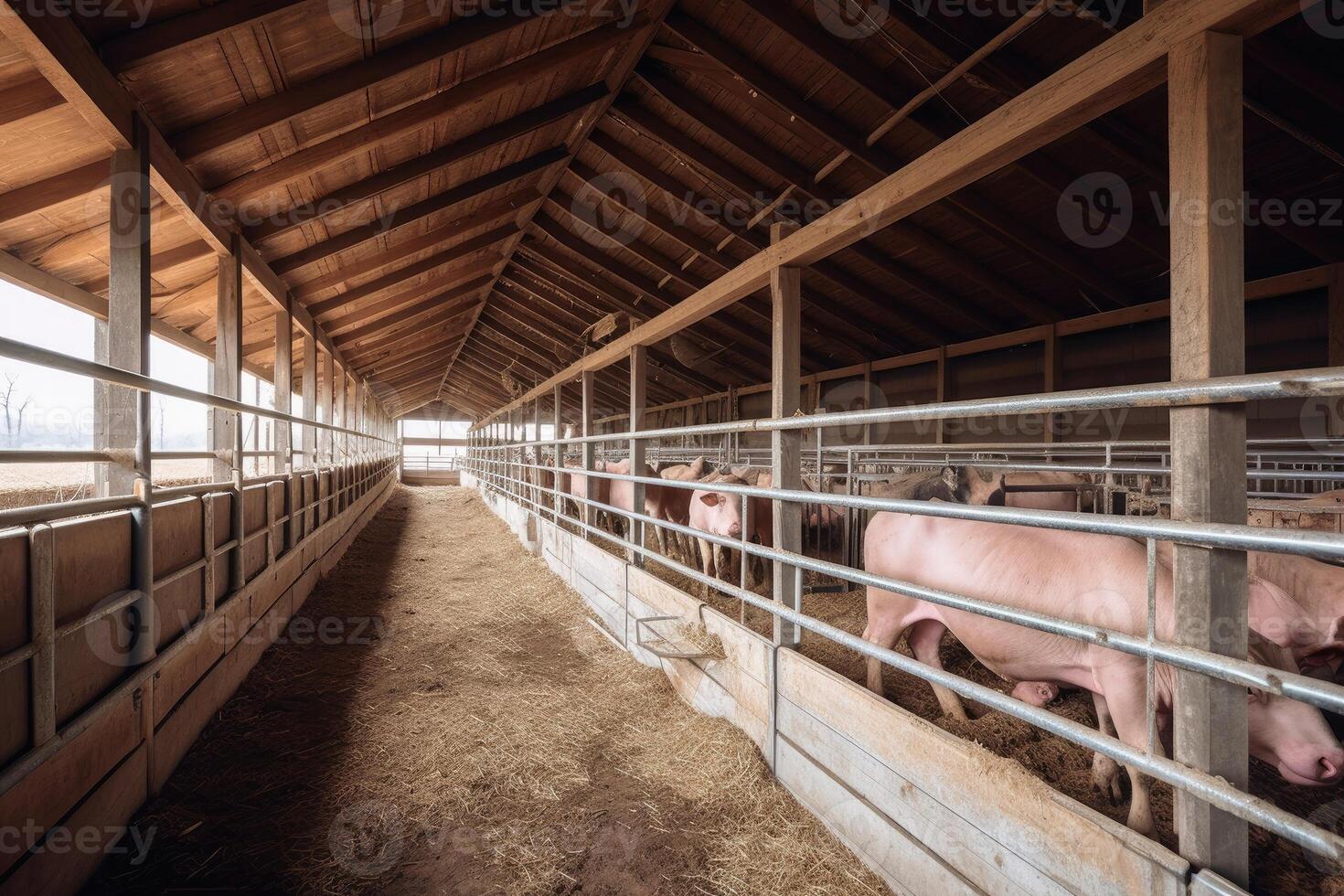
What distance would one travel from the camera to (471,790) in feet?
8.89

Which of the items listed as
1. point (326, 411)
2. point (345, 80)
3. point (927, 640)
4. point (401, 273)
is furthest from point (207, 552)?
point (326, 411)

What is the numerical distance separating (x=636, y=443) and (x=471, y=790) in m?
3.00

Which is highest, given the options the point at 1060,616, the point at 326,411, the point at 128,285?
the point at 128,285

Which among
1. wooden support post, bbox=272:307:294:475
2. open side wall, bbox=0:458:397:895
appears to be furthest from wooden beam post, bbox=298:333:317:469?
open side wall, bbox=0:458:397:895

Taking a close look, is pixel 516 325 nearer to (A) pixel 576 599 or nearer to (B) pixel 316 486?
(B) pixel 316 486

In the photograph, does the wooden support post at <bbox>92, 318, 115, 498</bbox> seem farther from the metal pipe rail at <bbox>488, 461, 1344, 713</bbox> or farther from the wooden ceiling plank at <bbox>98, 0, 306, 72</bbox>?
the metal pipe rail at <bbox>488, 461, 1344, 713</bbox>

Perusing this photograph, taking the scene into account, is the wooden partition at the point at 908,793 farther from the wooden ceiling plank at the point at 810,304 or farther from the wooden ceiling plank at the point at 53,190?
the wooden ceiling plank at the point at 810,304

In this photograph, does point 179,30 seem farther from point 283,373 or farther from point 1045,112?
point 283,373

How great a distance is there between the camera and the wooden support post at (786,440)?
2986 mm

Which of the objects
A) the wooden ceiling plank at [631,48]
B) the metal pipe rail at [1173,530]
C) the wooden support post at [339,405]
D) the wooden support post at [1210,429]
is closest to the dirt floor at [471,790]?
the wooden support post at [1210,429]

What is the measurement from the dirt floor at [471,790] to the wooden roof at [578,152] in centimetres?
296

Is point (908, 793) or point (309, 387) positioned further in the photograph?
point (309, 387)

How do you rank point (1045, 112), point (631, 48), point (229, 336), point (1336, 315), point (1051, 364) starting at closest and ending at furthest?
1. point (1045, 112)
2. point (229, 336)
3. point (631, 48)
4. point (1336, 315)
5. point (1051, 364)

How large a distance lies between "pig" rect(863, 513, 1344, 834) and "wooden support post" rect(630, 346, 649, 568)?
219 cm
